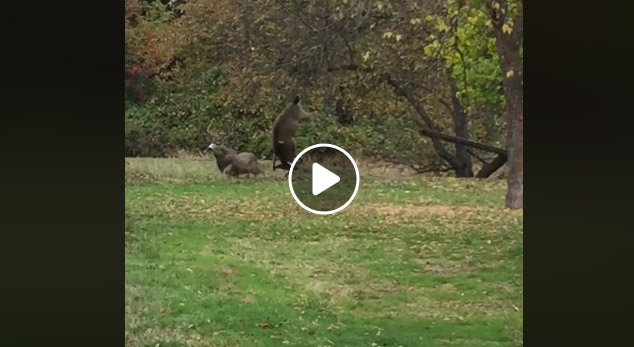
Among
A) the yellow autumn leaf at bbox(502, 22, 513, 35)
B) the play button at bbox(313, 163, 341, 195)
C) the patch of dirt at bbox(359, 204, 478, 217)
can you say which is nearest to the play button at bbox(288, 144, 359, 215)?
the play button at bbox(313, 163, 341, 195)

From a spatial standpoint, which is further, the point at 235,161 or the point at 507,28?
the point at 235,161

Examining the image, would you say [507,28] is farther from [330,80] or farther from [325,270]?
[325,270]

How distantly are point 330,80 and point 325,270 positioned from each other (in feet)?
2.69

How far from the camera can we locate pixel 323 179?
511cm

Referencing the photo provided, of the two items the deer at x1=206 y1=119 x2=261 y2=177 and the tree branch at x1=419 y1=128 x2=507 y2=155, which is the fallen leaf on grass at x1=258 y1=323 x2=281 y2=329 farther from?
the tree branch at x1=419 y1=128 x2=507 y2=155

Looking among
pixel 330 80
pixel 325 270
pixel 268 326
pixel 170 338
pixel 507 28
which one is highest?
pixel 507 28

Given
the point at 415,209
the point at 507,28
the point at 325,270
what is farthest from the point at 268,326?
the point at 507,28

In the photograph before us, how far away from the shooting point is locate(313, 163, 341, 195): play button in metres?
5.11

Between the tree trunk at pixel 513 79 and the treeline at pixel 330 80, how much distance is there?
37 millimetres

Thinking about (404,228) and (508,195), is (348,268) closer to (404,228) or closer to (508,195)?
(404,228)

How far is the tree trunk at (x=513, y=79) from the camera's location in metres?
5.07

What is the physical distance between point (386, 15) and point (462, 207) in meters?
0.89

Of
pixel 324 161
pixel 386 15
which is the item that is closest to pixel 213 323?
pixel 324 161

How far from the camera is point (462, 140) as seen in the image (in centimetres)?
515
